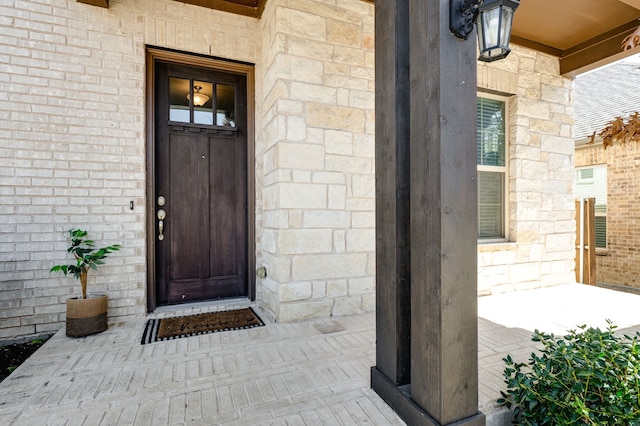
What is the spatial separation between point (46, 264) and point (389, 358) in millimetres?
2836

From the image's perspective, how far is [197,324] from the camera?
2715 millimetres

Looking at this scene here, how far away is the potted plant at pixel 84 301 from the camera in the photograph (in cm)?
246

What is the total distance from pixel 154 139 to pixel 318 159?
1569mm

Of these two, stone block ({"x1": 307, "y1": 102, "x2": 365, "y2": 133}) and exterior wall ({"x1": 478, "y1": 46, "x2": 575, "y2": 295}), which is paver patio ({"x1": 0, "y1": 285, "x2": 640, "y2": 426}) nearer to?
exterior wall ({"x1": 478, "y1": 46, "x2": 575, "y2": 295})

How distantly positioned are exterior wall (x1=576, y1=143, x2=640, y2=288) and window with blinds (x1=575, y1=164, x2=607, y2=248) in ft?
0.48

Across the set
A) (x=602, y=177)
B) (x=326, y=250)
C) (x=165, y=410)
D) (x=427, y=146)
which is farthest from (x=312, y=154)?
(x=602, y=177)

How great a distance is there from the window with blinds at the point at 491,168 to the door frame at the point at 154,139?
267cm

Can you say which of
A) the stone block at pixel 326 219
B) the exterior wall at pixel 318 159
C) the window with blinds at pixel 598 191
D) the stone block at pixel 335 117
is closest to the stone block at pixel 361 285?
the exterior wall at pixel 318 159

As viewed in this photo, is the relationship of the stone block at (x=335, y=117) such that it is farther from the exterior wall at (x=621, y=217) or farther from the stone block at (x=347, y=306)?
the exterior wall at (x=621, y=217)

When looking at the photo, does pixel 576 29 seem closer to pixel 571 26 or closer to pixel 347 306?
pixel 571 26

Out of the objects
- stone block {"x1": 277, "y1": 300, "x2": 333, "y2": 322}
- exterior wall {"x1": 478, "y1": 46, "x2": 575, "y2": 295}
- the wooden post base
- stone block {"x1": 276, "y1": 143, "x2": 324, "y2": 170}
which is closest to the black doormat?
stone block {"x1": 277, "y1": 300, "x2": 333, "y2": 322}

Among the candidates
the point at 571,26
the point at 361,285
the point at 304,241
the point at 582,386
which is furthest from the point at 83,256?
the point at 571,26

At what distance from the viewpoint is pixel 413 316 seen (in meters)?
1.48

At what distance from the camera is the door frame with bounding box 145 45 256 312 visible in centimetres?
297
